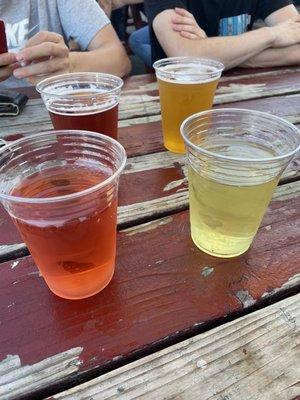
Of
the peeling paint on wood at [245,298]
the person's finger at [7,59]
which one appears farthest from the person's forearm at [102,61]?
the peeling paint on wood at [245,298]

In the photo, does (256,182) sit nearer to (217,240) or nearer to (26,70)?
(217,240)

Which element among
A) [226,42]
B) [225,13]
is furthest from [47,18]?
[225,13]

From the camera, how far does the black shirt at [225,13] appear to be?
5.56 feet

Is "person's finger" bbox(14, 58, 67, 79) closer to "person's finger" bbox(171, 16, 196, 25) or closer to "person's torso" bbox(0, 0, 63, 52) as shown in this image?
"person's torso" bbox(0, 0, 63, 52)

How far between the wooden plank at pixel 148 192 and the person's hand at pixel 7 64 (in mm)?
462

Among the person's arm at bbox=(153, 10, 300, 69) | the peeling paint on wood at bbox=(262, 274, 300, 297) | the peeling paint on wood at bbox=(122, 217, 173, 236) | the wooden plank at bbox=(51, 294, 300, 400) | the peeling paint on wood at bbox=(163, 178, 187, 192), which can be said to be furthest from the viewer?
the person's arm at bbox=(153, 10, 300, 69)

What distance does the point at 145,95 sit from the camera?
1.12m

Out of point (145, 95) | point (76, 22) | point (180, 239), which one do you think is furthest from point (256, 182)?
point (76, 22)

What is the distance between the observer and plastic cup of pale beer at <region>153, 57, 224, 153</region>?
74cm

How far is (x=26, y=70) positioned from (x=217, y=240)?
80 centimetres

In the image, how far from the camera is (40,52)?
102 cm

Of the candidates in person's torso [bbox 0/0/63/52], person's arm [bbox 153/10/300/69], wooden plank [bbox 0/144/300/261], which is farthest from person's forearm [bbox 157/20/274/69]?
wooden plank [bbox 0/144/300/261]

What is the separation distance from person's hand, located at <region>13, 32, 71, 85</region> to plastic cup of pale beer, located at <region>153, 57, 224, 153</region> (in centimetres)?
41

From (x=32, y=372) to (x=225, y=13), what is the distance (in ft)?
5.81
